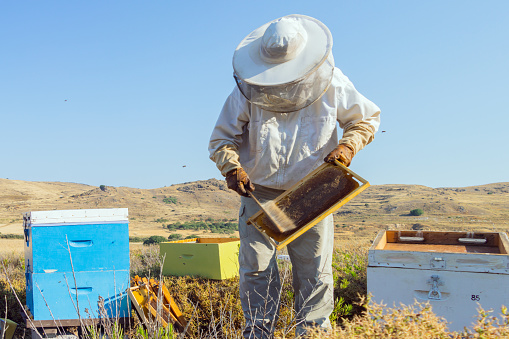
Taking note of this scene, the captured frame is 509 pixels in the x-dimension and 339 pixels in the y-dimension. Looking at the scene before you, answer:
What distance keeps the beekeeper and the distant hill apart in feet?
70.5

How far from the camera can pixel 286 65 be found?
349 cm

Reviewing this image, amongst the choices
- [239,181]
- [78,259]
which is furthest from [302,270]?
[78,259]

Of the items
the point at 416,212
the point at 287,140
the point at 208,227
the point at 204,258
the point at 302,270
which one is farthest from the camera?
the point at 208,227

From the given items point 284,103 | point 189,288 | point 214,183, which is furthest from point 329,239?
point 214,183

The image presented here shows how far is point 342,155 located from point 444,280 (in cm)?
129

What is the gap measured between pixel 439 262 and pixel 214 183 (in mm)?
48902

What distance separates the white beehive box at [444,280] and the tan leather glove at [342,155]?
794mm

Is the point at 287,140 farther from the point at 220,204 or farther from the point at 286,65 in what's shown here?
the point at 220,204

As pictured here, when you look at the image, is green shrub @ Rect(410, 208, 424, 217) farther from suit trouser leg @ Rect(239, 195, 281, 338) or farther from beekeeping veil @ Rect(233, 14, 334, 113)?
beekeeping veil @ Rect(233, 14, 334, 113)

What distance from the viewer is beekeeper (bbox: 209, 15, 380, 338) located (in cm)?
355

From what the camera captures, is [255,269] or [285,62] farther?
[255,269]

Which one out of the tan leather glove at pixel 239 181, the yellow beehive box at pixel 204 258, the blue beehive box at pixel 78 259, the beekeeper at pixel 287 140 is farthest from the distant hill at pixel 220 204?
the tan leather glove at pixel 239 181

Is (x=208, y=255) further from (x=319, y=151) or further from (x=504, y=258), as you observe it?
(x=504, y=258)

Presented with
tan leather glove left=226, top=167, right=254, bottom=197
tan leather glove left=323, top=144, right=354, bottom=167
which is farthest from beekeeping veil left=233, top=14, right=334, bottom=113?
tan leather glove left=226, top=167, right=254, bottom=197
